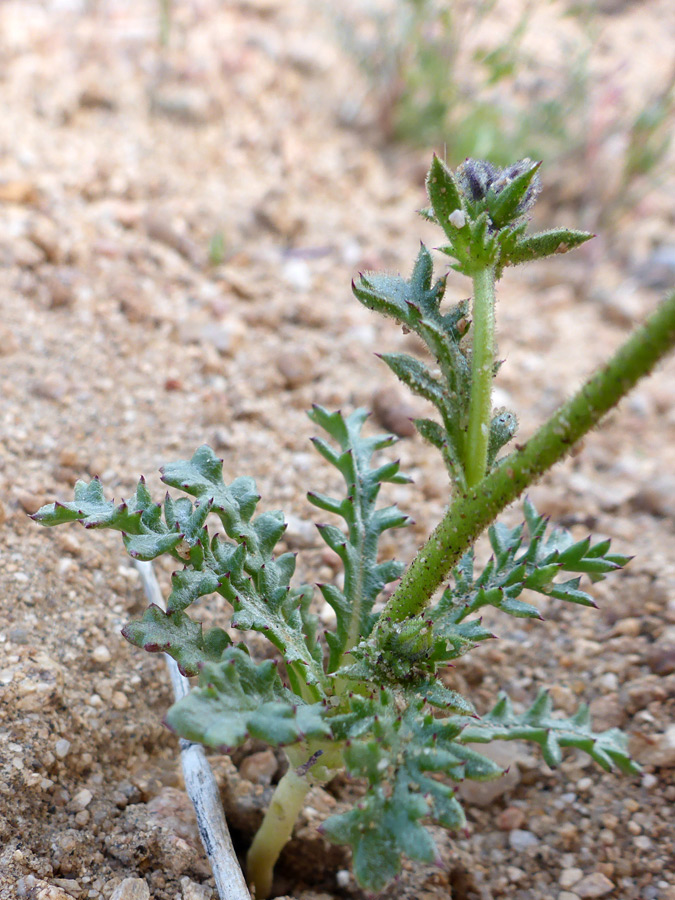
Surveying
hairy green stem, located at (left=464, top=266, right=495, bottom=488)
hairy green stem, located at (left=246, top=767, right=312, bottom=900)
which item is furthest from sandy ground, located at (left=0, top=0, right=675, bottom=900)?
hairy green stem, located at (left=464, top=266, right=495, bottom=488)

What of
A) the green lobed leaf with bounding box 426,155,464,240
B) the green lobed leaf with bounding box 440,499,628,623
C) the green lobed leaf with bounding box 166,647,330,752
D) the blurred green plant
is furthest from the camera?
the blurred green plant

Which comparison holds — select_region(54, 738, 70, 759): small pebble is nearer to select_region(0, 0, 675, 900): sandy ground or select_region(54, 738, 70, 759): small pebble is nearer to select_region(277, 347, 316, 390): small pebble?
select_region(0, 0, 675, 900): sandy ground

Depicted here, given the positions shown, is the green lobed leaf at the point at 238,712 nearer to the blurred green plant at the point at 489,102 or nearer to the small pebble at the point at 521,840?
the small pebble at the point at 521,840

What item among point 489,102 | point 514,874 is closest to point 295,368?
point 514,874

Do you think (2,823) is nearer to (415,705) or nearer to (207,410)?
(415,705)

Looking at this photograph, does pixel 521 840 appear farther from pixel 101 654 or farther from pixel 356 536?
pixel 101 654

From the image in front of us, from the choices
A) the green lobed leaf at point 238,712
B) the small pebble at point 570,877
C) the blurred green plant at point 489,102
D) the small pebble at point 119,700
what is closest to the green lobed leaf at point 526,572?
the green lobed leaf at point 238,712

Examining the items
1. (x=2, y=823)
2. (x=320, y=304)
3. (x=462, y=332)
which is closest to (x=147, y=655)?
(x=2, y=823)
